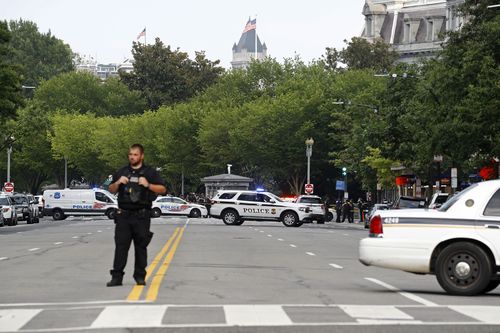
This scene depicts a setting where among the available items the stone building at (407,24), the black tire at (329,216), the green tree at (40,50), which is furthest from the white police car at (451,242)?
the green tree at (40,50)

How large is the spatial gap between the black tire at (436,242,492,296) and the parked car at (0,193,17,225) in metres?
48.0

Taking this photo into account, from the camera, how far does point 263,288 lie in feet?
59.4

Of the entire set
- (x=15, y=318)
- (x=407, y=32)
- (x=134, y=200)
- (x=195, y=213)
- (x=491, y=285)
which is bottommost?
(x=15, y=318)

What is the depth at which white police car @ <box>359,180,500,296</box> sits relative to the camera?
17.5 meters

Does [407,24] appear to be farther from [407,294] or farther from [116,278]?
[407,294]

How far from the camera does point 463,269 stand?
17516 mm

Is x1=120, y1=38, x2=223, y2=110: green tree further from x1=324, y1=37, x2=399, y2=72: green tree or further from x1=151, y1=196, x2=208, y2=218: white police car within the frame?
x1=151, y1=196, x2=208, y2=218: white police car

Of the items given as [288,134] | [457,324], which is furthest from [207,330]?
[288,134]

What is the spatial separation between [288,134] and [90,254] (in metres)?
70.7

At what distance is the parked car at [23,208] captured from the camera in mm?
70125

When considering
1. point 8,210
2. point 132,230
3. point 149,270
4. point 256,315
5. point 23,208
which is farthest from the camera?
point 23,208

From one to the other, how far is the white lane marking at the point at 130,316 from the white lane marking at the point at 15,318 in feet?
2.42

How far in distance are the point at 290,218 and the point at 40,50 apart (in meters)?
99.9

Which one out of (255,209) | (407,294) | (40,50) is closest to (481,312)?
(407,294)
